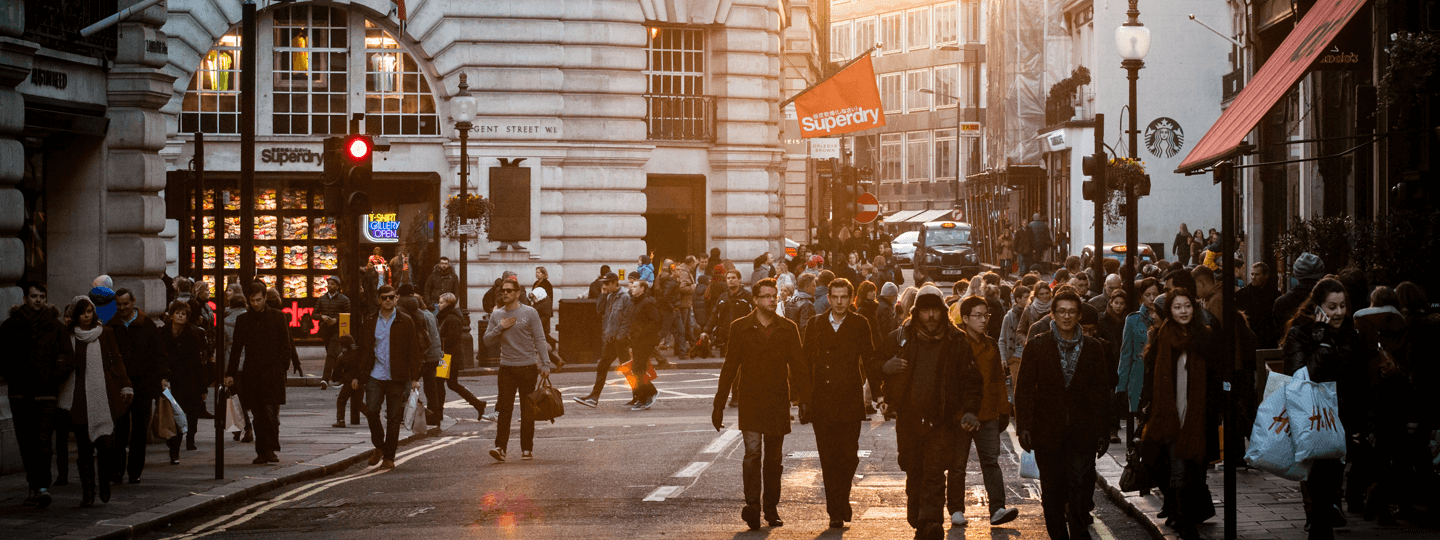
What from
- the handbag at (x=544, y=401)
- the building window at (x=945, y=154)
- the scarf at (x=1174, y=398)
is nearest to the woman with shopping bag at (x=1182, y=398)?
the scarf at (x=1174, y=398)

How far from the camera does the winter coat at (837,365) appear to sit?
36.0ft

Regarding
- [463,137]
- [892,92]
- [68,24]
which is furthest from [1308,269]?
[892,92]

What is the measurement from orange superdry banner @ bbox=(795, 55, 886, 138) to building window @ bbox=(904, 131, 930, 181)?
190 feet

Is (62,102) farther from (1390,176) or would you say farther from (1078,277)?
(1390,176)

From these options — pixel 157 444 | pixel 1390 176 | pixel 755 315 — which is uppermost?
pixel 1390 176

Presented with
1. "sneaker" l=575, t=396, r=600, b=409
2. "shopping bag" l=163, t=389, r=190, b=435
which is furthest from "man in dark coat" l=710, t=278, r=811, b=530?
"sneaker" l=575, t=396, r=600, b=409

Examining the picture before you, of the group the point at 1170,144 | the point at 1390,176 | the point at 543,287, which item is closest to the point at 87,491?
the point at 1390,176

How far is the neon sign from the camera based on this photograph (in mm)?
30875

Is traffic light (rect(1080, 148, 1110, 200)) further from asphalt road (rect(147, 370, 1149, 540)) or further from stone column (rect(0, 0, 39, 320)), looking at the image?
stone column (rect(0, 0, 39, 320))

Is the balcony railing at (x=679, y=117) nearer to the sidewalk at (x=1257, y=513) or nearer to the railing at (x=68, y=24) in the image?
the railing at (x=68, y=24)

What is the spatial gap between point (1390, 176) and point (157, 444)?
12594 mm

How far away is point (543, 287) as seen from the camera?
27156mm

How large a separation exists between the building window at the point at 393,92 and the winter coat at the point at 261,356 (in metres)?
15.9

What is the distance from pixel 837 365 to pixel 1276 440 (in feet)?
9.98
